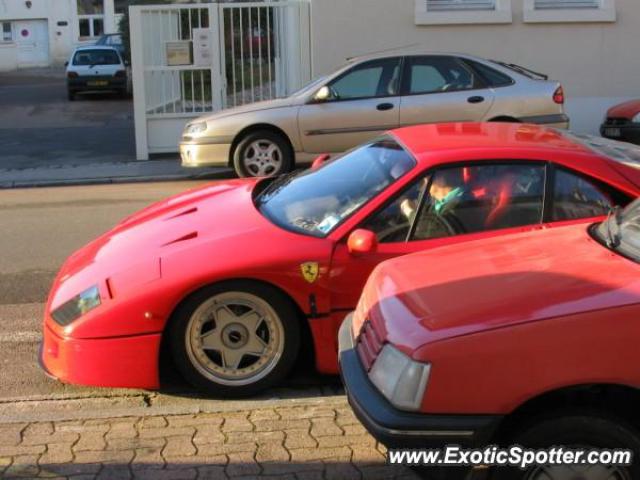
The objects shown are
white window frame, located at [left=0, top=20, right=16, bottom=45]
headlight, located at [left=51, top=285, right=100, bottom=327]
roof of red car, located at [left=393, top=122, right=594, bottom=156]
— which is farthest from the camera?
white window frame, located at [left=0, top=20, right=16, bottom=45]

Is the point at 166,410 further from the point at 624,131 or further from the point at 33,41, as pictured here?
the point at 33,41

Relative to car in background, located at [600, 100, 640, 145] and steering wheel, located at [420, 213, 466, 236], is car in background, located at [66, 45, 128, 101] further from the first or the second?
steering wheel, located at [420, 213, 466, 236]

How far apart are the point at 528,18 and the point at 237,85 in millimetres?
5075

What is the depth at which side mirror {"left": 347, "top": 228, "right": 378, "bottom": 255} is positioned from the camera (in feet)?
13.6

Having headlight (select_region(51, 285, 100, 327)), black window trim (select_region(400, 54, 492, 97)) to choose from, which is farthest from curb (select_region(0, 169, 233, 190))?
headlight (select_region(51, 285, 100, 327))

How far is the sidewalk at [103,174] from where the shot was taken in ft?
40.6

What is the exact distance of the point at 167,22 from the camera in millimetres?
13773

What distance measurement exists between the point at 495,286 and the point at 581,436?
1.91 feet

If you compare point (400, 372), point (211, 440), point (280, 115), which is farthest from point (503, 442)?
point (280, 115)

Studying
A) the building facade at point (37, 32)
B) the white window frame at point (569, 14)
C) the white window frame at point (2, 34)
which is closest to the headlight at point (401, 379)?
the white window frame at point (569, 14)

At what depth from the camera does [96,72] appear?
26047 millimetres

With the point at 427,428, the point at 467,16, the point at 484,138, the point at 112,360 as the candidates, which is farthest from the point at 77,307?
the point at 467,16

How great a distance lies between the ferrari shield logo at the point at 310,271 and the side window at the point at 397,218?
1.11ft

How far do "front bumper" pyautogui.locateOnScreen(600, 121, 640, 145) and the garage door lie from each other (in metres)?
38.4
